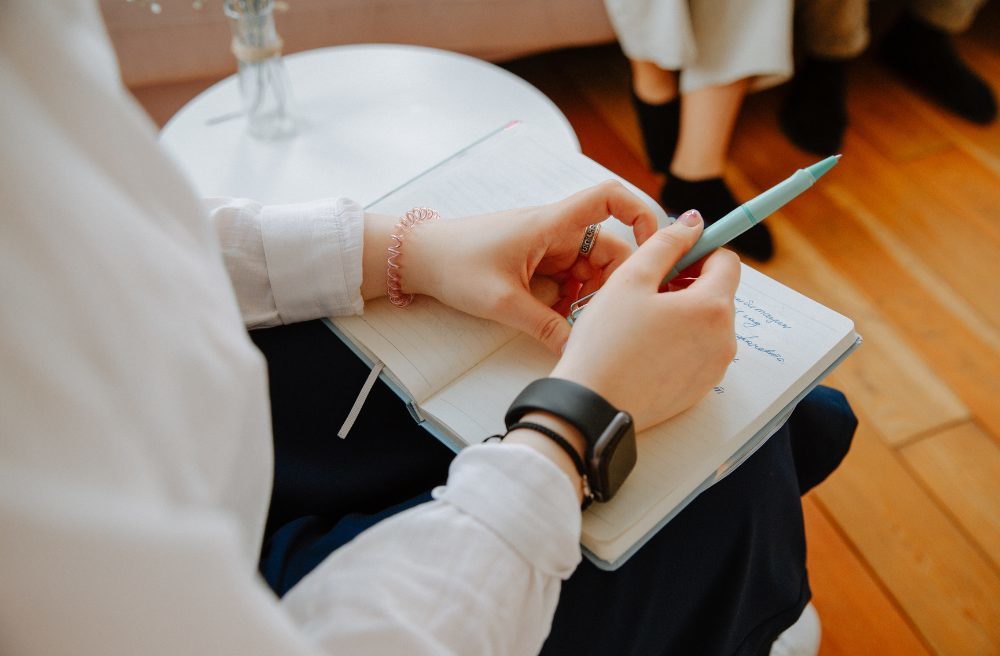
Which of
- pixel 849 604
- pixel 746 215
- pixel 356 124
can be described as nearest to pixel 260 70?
pixel 356 124

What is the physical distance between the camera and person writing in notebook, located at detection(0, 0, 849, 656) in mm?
281

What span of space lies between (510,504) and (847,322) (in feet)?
1.03

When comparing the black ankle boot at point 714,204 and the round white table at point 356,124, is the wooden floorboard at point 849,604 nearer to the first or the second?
the black ankle boot at point 714,204

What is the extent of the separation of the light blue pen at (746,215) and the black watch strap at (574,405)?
0.14 meters

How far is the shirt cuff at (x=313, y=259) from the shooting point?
23.3 inches

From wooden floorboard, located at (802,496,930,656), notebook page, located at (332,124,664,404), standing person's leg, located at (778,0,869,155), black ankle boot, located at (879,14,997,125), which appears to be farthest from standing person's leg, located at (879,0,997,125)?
notebook page, located at (332,124,664,404)

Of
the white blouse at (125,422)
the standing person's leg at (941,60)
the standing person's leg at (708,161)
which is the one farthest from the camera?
the standing person's leg at (941,60)

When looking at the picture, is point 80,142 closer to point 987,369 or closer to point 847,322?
point 847,322

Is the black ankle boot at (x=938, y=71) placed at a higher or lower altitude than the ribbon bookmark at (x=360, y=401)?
lower

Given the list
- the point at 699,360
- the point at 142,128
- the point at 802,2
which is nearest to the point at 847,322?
the point at 699,360

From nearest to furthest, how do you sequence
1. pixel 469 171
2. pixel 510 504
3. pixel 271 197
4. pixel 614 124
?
1. pixel 510 504
2. pixel 469 171
3. pixel 271 197
4. pixel 614 124

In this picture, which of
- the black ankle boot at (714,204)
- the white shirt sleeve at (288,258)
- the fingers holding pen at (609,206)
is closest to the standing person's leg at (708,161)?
the black ankle boot at (714,204)

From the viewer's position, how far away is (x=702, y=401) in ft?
1.77

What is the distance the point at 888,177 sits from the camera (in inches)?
58.9
